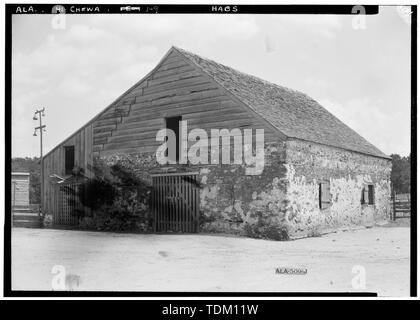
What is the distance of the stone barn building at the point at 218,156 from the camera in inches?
559

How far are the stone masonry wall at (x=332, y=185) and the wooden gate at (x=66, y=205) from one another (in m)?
6.95

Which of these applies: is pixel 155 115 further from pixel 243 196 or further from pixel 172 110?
pixel 243 196

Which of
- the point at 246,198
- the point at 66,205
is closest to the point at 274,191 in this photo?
the point at 246,198

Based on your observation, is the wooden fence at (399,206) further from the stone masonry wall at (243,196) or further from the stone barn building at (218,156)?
the stone masonry wall at (243,196)

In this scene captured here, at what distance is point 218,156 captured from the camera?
14.8 metres

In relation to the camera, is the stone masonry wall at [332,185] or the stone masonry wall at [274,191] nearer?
the stone masonry wall at [274,191]

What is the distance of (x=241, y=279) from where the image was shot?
28.6ft

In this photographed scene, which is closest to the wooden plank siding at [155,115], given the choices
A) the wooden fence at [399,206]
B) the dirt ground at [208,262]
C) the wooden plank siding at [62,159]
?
the wooden plank siding at [62,159]

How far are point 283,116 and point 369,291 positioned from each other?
352 inches

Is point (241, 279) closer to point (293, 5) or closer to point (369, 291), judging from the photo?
point (369, 291)

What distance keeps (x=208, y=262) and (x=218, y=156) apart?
16.8ft

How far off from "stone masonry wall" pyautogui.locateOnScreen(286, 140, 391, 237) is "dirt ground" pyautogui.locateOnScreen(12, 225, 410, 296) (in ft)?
3.00
